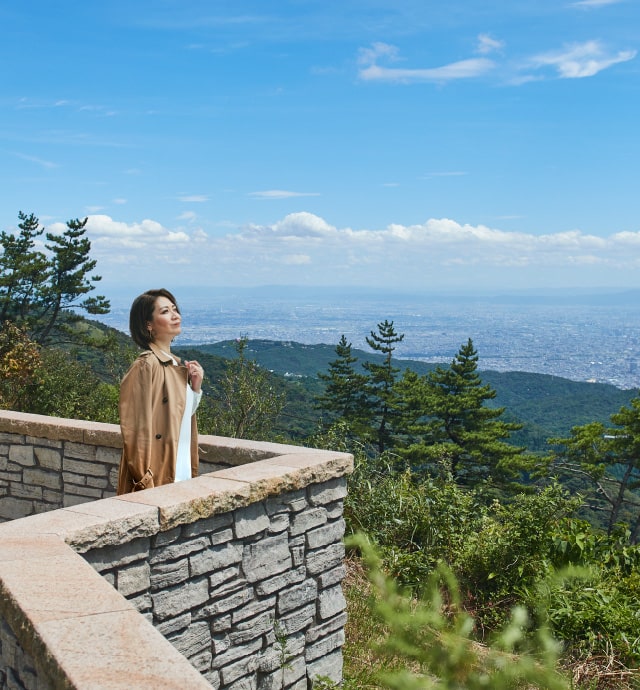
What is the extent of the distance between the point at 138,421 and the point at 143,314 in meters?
0.60

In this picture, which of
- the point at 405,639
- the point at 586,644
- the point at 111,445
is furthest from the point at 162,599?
the point at 586,644

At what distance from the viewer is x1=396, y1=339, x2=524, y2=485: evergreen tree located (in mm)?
36406

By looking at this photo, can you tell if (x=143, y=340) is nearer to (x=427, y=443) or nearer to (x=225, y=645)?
(x=225, y=645)

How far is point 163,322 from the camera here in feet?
13.7

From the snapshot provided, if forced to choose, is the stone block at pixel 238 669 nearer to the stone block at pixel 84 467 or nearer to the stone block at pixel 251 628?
the stone block at pixel 251 628

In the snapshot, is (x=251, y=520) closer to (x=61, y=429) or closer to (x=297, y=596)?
(x=297, y=596)

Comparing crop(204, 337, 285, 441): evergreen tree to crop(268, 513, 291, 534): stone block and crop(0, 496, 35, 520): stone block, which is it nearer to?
crop(0, 496, 35, 520): stone block

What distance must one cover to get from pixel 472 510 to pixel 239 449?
144 inches

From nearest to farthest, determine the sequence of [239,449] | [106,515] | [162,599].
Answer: [106,515] → [162,599] → [239,449]

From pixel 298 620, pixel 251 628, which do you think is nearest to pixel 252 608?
pixel 251 628

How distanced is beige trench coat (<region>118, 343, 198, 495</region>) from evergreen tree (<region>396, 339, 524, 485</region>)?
31562mm

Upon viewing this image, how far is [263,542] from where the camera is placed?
13.1 feet

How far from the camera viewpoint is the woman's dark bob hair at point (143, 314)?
4172 mm

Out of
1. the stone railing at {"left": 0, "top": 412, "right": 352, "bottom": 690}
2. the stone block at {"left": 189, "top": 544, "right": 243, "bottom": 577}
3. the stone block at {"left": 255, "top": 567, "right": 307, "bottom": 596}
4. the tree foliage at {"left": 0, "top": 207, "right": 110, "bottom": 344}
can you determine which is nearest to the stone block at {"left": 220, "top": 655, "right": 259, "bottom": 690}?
the stone railing at {"left": 0, "top": 412, "right": 352, "bottom": 690}
